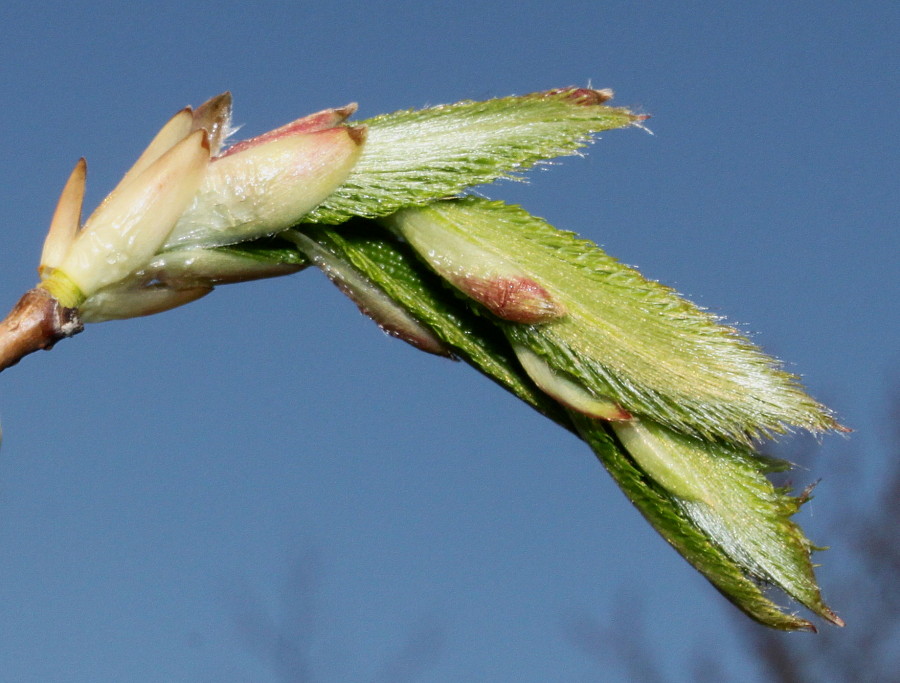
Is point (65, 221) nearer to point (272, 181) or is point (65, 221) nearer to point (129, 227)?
point (129, 227)

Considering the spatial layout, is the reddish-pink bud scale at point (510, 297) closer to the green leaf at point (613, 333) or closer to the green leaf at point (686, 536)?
the green leaf at point (613, 333)

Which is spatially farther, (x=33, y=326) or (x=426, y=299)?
(x=426, y=299)

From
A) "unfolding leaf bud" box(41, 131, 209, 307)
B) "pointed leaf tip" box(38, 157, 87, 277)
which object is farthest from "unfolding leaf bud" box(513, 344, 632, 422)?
"pointed leaf tip" box(38, 157, 87, 277)

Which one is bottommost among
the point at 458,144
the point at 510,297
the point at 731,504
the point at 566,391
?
the point at 731,504

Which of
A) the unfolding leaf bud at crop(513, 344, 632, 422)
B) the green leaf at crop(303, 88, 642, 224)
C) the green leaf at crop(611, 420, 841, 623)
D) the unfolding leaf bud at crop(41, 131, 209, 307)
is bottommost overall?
the green leaf at crop(611, 420, 841, 623)

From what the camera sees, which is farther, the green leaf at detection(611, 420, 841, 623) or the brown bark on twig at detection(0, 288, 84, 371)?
the green leaf at detection(611, 420, 841, 623)

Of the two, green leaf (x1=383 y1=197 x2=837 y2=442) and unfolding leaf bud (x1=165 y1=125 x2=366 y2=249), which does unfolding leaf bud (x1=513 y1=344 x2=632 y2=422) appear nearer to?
green leaf (x1=383 y1=197 x2=837 y2=442)

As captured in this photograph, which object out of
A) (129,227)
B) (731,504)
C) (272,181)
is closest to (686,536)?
(731,504)
